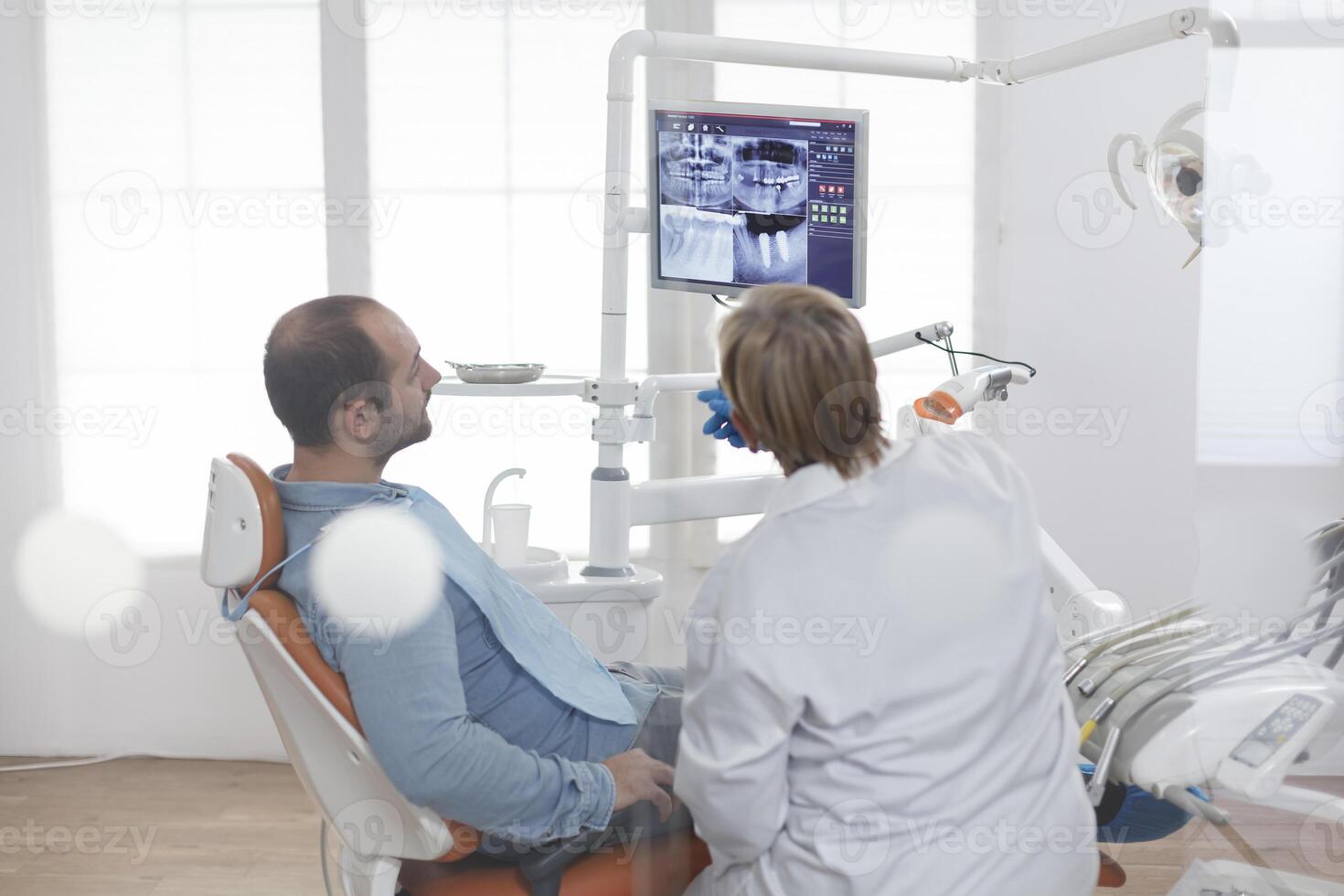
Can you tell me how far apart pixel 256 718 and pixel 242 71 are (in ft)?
4.99

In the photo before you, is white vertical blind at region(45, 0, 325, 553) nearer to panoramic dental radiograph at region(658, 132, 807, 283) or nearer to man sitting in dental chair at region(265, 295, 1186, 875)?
panoramic dental radiograph at region(658, 132, 807, 283)

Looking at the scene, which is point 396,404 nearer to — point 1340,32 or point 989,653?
point 989,653

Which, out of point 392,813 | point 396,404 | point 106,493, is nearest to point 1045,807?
point 392,813

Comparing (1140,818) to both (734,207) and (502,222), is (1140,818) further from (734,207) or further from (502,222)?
(502,222)

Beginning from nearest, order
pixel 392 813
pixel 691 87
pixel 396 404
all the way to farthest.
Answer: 1. pixel 392 813
2. pixel 396 404
3. pixel 691 87

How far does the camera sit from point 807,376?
3.48ft

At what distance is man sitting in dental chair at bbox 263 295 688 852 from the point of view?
45.9 inches

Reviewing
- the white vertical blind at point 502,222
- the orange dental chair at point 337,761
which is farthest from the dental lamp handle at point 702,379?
the white vertical blind at point 502,222

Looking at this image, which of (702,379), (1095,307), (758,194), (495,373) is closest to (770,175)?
(758,194)

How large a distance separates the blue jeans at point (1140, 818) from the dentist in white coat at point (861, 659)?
397 mm

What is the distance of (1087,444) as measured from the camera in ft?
8.86

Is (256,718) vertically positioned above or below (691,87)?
below

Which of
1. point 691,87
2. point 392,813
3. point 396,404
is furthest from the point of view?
point 691,87

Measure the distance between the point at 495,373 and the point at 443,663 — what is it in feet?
3.06
